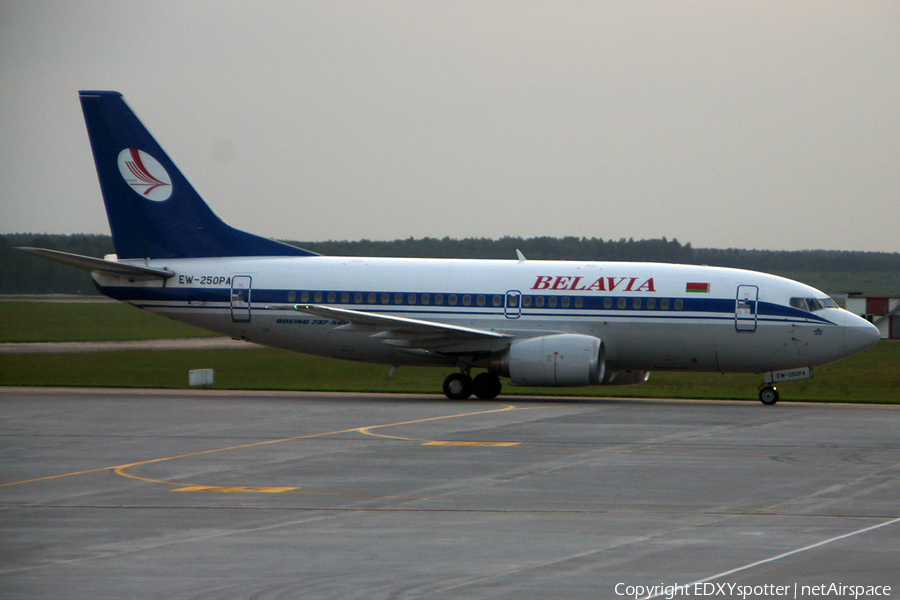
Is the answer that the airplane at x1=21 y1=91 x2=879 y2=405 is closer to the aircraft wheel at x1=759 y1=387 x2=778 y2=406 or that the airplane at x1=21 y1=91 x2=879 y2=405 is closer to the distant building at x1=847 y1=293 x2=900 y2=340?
the aircraft wheel at x1=759 y1=387 x2=778 y2=406

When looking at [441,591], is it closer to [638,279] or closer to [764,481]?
[764,481]

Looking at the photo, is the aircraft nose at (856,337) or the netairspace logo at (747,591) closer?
the netairspace logo at (747,591)

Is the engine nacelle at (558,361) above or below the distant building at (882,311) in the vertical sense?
below

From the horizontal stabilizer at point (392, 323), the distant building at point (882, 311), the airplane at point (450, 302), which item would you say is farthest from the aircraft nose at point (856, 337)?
the distant building at point (882, 311)

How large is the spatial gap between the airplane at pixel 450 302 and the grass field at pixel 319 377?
113 inches

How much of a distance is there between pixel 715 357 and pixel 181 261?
1550 cm

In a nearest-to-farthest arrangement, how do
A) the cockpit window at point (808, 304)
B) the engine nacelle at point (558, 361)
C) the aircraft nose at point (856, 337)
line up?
the engine nacelle at point (558, 361) < the aircraft nose at point (856, 337) < the cockpit window at point (808, 304)

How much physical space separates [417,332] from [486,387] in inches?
104

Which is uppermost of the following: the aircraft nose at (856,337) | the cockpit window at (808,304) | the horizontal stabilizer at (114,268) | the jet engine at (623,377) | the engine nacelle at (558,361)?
the horizontal stabilizer at (114,268)

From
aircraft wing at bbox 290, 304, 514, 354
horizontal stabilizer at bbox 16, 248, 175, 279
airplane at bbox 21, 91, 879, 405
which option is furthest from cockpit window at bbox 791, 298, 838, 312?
horizontal stabilizer at bbox 16, 248, 175, 279

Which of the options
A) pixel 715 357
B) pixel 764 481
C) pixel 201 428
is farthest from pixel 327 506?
pixel 715 357

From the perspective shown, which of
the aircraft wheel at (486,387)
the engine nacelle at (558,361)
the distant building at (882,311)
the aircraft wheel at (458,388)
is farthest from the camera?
the distant building at (882,311)

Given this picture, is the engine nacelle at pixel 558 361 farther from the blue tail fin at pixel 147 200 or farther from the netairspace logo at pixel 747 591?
the netairspace logo at pixel 747 591

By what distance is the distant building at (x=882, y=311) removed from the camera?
68.9 metres
